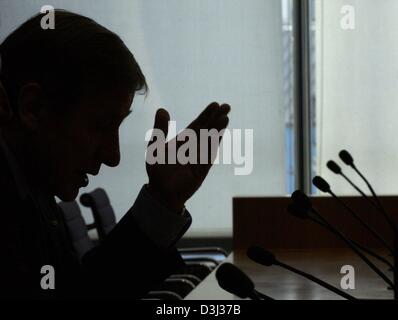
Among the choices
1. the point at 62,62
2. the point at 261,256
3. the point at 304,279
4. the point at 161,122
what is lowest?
the point at 304,279

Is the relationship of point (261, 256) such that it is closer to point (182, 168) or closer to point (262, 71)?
point (182, 168)

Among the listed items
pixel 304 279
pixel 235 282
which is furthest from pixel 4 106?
pixel 304 279

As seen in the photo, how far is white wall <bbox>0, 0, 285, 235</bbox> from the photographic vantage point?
5.33 meters

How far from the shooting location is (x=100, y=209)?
11.8ft

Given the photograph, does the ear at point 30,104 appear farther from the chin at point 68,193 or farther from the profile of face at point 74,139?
the chin at point 68,193

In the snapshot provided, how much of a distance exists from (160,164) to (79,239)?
2.31 m

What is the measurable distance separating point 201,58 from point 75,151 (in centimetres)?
440

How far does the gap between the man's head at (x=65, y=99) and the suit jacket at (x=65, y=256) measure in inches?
2.1

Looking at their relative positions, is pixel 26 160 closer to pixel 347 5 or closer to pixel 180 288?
pixel 180 288

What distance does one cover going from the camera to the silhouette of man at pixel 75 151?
3.27 ft

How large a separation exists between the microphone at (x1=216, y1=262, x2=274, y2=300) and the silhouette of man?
5.7 inches

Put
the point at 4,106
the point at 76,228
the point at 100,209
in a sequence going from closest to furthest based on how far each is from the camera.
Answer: the point at 4,106 < the point at 76,228 < the point at 100,209

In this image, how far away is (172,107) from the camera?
5395 millimetres
